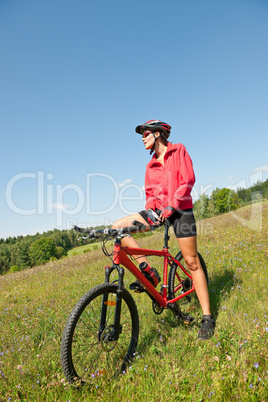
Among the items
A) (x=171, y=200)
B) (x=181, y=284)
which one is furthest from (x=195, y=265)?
(x=171, y=200)

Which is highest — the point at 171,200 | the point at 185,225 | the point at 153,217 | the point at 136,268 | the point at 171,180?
the point at 171,180

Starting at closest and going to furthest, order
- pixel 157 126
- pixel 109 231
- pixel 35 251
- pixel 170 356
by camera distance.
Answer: pixel 109 231
pixel 170 356
pixel 157 126
pixel 35 251

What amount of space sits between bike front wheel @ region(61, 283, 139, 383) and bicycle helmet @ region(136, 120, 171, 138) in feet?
7.60

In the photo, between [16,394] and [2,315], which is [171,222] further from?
[2,315]

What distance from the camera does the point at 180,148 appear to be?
11.1ft

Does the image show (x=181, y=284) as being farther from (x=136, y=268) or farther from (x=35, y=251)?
(x=35, y=251)

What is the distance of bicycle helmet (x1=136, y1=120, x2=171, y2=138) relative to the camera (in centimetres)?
362

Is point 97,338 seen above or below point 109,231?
below

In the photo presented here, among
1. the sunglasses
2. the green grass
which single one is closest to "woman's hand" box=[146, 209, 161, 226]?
the sunglasses

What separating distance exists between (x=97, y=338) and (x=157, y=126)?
9.50ft

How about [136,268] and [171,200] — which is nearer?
[136,268]

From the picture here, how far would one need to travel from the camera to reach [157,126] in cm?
362

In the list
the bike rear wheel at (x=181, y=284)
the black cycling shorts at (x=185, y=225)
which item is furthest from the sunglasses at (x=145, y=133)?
the bike rear wheel at (x=181, y=284)

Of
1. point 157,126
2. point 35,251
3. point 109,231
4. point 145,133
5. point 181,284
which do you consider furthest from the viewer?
point 35,251
